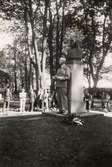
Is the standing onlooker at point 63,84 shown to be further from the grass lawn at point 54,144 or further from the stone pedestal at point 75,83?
the grass lawn at point 54,144

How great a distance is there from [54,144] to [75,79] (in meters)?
4.32

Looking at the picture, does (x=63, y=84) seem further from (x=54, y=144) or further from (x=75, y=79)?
(x=54, y=144)

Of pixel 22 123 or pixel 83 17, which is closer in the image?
pixel 22 123

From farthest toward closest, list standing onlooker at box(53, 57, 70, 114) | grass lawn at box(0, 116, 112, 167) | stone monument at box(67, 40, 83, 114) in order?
stone monument at box(67, 40, 83, 114)
standing onlooker at box(53, 57, 70, 114)
grass lawn at box(0, 116, 112, 167)

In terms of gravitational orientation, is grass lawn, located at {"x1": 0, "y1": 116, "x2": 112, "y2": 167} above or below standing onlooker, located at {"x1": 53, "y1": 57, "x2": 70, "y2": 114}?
below

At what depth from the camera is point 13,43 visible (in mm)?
64188

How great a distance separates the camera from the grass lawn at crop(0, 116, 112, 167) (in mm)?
8422

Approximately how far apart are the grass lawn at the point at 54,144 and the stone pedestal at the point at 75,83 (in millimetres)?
1577

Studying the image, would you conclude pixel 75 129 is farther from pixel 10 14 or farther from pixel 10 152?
pixel 10 14

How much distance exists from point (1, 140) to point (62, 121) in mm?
2898

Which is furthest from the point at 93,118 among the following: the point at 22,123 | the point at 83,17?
the point at 83,17

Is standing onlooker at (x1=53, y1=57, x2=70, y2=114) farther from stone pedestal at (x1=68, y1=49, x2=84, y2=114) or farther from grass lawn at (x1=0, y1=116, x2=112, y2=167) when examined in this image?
grass lawn at (x1=0, y1=116, x2=112, y2=167)

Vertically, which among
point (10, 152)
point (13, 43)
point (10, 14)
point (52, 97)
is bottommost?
point (10, 152)

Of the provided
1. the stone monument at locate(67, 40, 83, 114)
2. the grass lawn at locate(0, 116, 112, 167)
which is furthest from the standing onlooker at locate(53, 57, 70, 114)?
the grass lawn at locate(0, 116, 112, 167)
